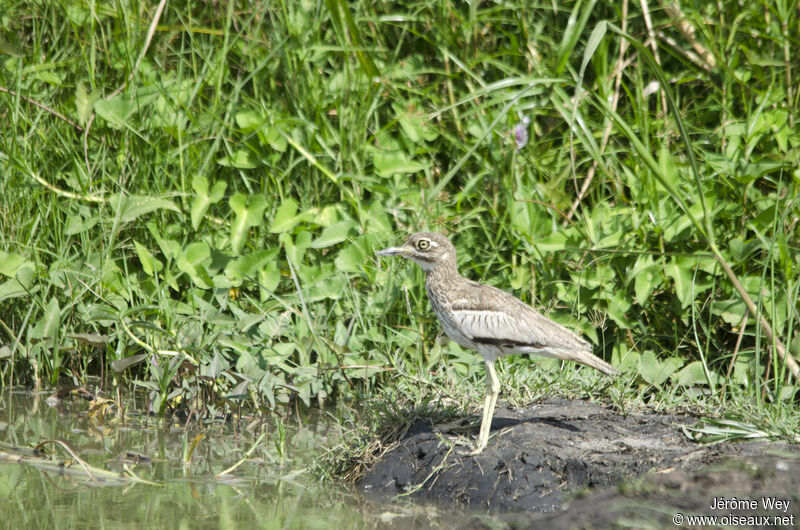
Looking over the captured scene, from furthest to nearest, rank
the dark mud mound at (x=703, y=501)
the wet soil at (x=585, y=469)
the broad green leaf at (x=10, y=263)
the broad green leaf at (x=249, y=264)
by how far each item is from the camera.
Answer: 1. the broad green leaf at (x=249, y=264)
2. the broad green leaf at (x=10, y=263)
3. the wet soil at (x=585, y=469)
4. the dark mud mound at (x=703, y=501)

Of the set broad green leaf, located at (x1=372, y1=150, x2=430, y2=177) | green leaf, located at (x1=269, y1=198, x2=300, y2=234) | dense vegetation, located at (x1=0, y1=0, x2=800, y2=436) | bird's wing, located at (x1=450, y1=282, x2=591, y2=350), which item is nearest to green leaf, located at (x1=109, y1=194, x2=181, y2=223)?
dense vegetation, located at (x1=0, y1=0, x2=800, y2=436)

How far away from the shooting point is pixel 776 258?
5.00 metres

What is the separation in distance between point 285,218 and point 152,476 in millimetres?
1954

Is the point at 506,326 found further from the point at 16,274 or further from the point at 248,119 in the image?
the point at 16,274

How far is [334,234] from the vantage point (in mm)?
5520

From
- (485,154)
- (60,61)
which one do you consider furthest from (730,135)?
(60,61)

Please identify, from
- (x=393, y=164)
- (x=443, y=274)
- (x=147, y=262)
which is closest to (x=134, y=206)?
(x=147, y=262)

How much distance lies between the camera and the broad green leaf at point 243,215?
215 inches

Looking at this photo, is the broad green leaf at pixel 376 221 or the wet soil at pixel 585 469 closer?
the wet soil at pixel 585 469

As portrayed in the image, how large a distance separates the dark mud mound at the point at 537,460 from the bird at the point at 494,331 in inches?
5.6

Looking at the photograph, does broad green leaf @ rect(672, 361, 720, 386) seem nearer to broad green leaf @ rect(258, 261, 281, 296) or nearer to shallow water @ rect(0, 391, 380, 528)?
shallow water @ rect(0, 391, 380, 528)

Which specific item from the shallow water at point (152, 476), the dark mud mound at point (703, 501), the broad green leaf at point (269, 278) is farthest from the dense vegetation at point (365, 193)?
the dark mud mound at point (703, 501)

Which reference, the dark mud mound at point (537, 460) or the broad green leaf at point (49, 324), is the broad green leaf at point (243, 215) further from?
the dark mud mound at point (537, 460)

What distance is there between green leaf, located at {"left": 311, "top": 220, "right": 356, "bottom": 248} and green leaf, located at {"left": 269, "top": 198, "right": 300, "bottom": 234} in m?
0.19
